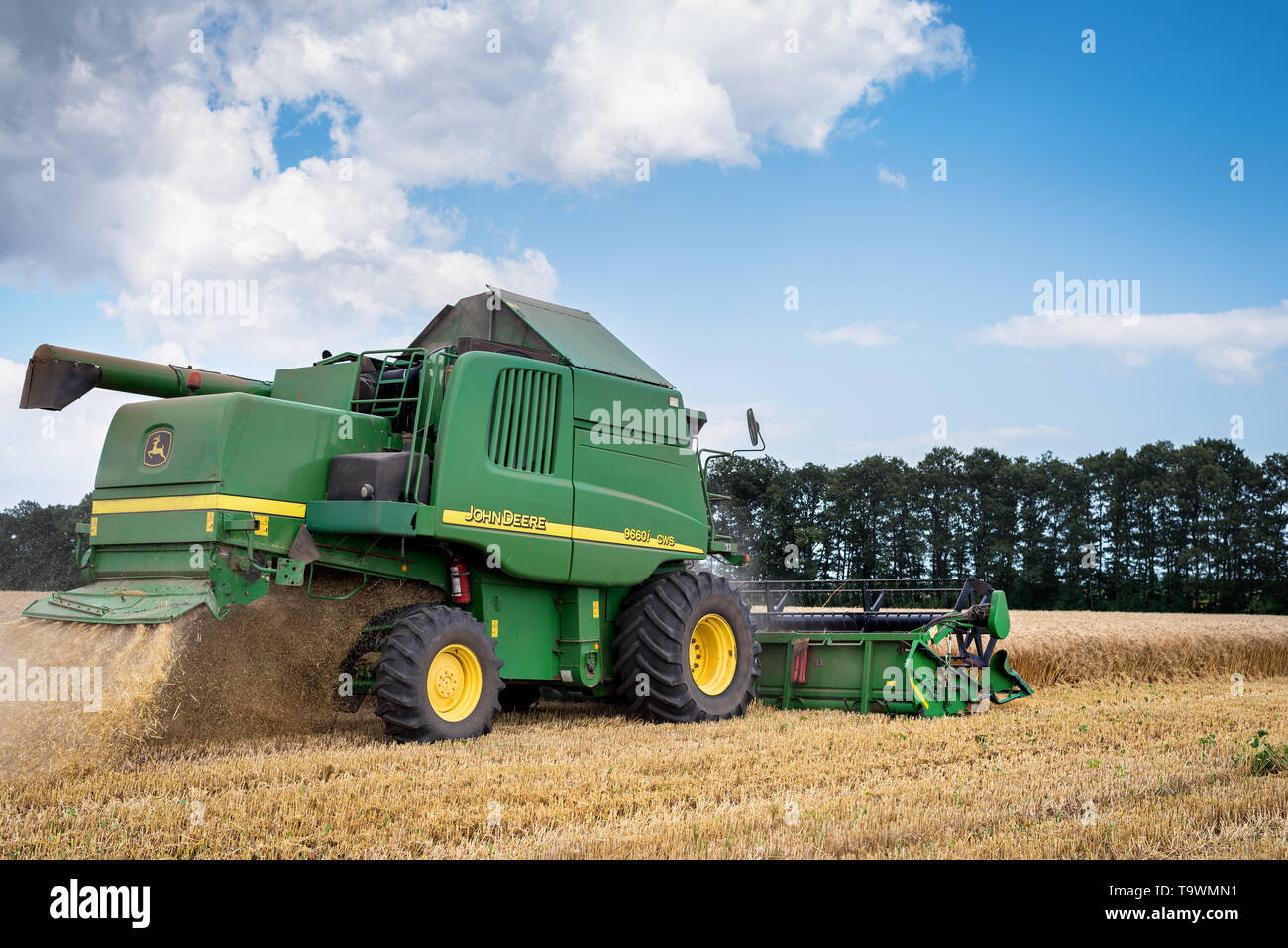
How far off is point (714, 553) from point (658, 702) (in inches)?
79.5

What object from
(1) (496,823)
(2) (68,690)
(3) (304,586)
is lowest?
(1) (496,823)

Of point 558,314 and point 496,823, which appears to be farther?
point 558,314

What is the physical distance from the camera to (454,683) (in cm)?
795

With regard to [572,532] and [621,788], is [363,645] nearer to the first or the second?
[572,532]

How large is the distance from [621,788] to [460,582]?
2.90 meters

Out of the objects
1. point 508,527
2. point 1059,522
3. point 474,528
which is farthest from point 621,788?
point 1059,522

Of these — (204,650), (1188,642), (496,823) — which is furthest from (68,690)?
(1188,642)

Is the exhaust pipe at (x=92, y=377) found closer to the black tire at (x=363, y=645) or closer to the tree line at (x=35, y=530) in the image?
the black tire at (x=363, y=645)

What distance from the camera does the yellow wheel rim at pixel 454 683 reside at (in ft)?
25.4

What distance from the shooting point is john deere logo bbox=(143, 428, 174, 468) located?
7629mm

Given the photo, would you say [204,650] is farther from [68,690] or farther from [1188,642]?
[1188,642]

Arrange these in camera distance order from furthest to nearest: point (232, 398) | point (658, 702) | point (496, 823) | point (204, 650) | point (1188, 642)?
point (1188, 642)
point (658, 702)
point (232, 398)
point (204, 650)
point (496, 823)

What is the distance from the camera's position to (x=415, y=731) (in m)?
7.40

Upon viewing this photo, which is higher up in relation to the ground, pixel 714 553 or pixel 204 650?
pixel 714 553
